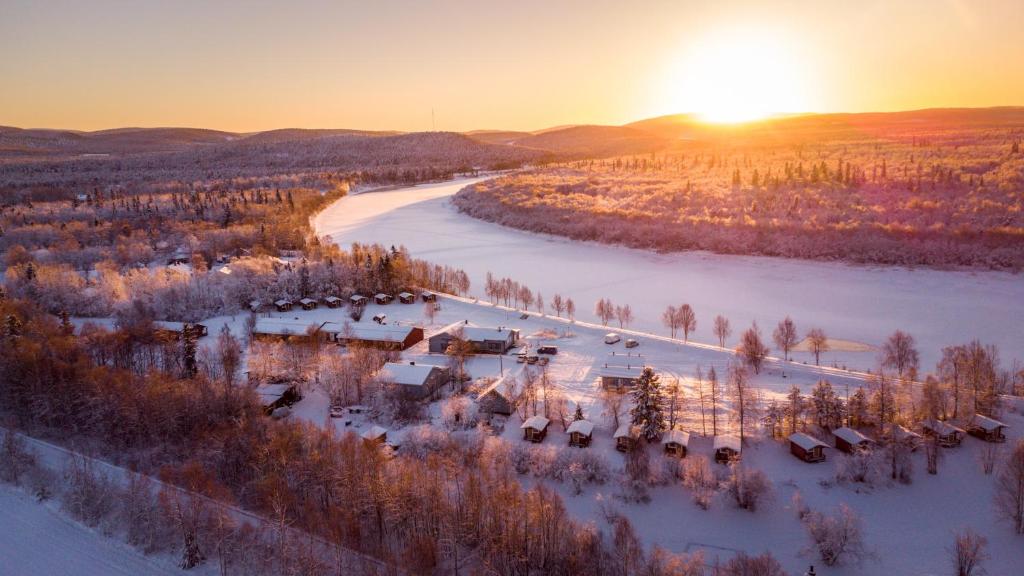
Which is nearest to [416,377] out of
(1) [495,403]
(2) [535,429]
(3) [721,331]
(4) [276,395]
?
(1) [495,403]

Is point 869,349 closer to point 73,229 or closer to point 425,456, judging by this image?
point 425,456

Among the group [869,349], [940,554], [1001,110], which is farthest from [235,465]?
[1001,110]

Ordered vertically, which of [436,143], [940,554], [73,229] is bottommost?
[940,554]

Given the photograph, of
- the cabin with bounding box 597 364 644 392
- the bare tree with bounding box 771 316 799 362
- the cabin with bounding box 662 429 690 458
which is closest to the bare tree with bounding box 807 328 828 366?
the bare tree with bounding box 771 316 799 362

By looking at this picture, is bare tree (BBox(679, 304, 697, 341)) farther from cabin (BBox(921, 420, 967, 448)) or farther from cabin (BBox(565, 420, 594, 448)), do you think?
cabin (BBox(921, 420, 967, 448))

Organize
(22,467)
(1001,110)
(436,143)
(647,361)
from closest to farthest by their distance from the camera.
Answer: (22,467) < (647,361) < (1001,110) < (436,143)

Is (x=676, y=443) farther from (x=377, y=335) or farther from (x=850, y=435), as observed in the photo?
(x=377, y=335)

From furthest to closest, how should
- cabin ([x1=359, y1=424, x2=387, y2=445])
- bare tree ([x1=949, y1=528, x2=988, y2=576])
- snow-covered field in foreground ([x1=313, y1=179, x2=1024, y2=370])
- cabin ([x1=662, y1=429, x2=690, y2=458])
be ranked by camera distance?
snow-covered field in foreground ([x1=313, y1=179, x2=1024, y2=370]), cabin ([x1=359, y1=424, x2=387, y2=445]), cabin ([x1=662, y1=429, x2=690, y2=458]), bare tree ([x1=949, y1=528, x2=988, y2=576])
